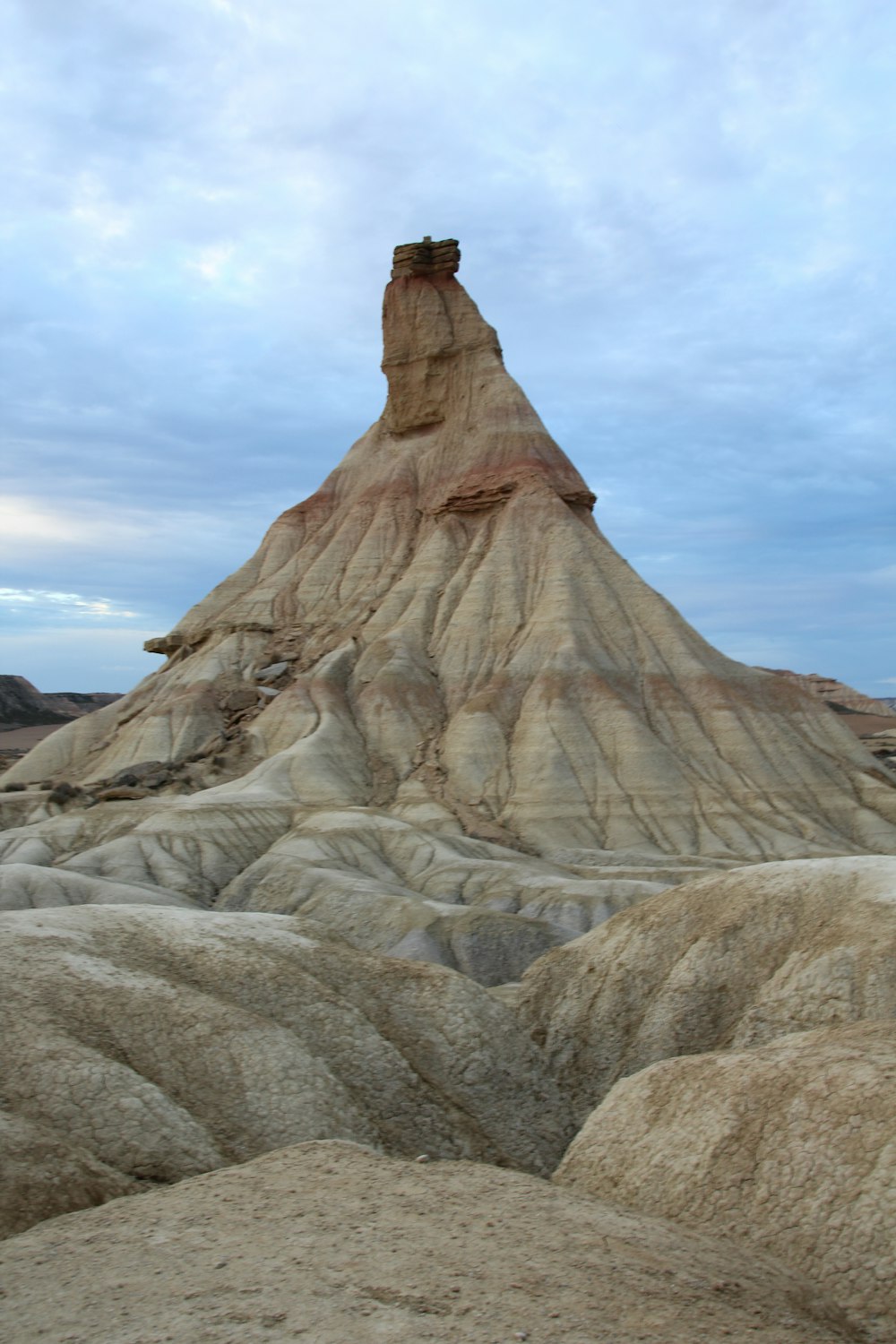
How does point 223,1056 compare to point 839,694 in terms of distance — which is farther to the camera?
point 839,694

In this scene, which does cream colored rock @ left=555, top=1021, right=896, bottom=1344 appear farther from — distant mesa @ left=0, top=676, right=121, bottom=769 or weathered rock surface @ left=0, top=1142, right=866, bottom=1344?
distant mesa @ left=0, top=676, right=121, bottom=769

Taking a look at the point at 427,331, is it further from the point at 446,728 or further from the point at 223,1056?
the point at 223,1056

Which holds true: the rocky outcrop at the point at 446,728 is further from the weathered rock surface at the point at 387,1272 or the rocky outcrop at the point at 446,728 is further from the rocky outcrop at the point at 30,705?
the rocky outcrop at the point at 30,705

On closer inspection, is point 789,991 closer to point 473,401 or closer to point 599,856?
point 599,856

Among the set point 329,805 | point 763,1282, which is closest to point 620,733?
point 329,805

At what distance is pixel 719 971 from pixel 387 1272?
9.74 meters

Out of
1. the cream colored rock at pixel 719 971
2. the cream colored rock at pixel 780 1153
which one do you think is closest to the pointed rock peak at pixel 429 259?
the cream colored rock at pixel 719 971

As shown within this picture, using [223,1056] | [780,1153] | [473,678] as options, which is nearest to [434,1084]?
[223,1056]

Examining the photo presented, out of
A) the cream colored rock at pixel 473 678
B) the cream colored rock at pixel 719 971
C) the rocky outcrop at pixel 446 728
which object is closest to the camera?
the cream colored rock at pixel 719 971

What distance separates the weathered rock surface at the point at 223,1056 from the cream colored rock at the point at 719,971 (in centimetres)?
120

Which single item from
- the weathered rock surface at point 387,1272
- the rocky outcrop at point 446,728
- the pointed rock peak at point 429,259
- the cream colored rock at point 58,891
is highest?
the pointed rock peak at point 429,259

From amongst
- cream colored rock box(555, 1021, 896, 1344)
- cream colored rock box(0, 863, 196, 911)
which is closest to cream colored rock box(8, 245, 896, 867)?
cream colored rock box(0, 863, 196, 911)

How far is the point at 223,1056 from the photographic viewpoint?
592 inches

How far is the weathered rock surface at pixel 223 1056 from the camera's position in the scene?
13.1 meters
